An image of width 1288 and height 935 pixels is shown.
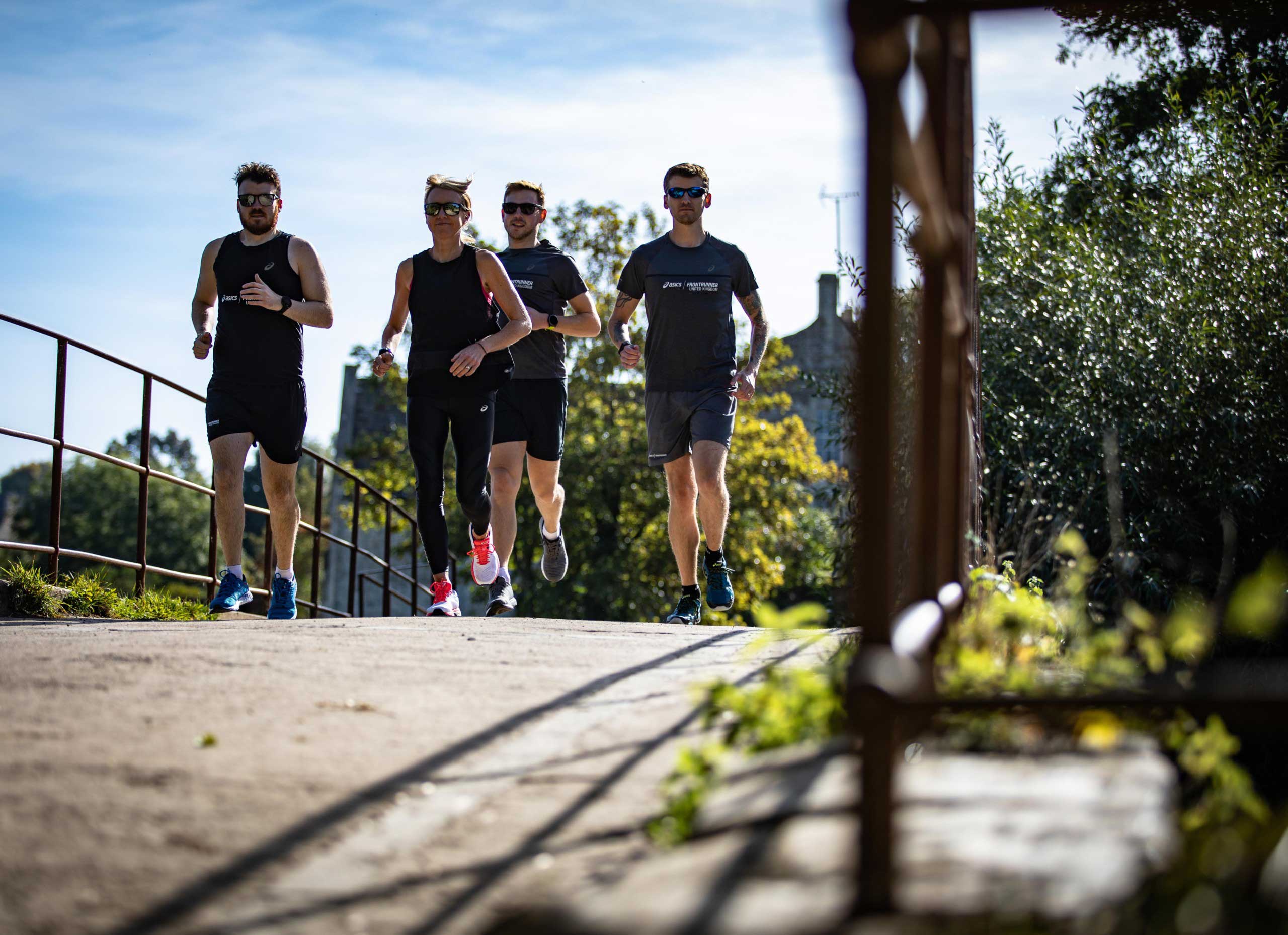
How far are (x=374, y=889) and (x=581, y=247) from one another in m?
28.1

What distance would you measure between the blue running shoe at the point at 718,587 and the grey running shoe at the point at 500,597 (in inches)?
44.3

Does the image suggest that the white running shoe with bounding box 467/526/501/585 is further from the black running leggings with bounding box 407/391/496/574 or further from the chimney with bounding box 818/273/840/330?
the chimney with bounding box 818/273/840/330

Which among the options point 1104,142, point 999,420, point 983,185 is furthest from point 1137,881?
point 1104,142

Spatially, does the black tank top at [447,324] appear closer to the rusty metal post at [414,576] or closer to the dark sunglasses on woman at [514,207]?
the dark sunglasses on woman at [514,207]

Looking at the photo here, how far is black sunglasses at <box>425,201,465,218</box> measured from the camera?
7188mm

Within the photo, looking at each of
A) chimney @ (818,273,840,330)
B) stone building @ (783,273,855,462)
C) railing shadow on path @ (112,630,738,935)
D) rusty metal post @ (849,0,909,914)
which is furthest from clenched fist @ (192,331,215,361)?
chimney @ (818,273,840,330)

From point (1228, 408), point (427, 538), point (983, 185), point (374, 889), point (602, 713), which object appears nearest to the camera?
point (374, 889)

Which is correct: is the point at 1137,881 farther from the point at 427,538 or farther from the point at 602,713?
the point at 427,538

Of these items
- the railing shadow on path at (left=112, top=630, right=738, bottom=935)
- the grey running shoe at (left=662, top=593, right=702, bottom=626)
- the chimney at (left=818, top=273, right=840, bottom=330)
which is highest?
the chimney at (left=818, top=273, right=840, bottom=330)

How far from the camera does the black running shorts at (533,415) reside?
7.94m

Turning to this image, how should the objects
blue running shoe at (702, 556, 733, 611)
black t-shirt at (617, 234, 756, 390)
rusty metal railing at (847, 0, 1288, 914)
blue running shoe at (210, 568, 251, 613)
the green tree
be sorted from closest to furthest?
rusty metal railing at (847, 0, 1288, 914)
blue running shoe at (210, 568, 251, 613)
black t-shirt at (617, 234, 756, 390)
blue running shoe at (702, 556, 733, 611)
the green tree

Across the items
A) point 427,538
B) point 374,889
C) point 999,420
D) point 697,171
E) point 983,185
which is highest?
point 983,185

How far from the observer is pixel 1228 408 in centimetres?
1170

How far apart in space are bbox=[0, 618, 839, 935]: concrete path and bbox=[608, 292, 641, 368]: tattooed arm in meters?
2.84
